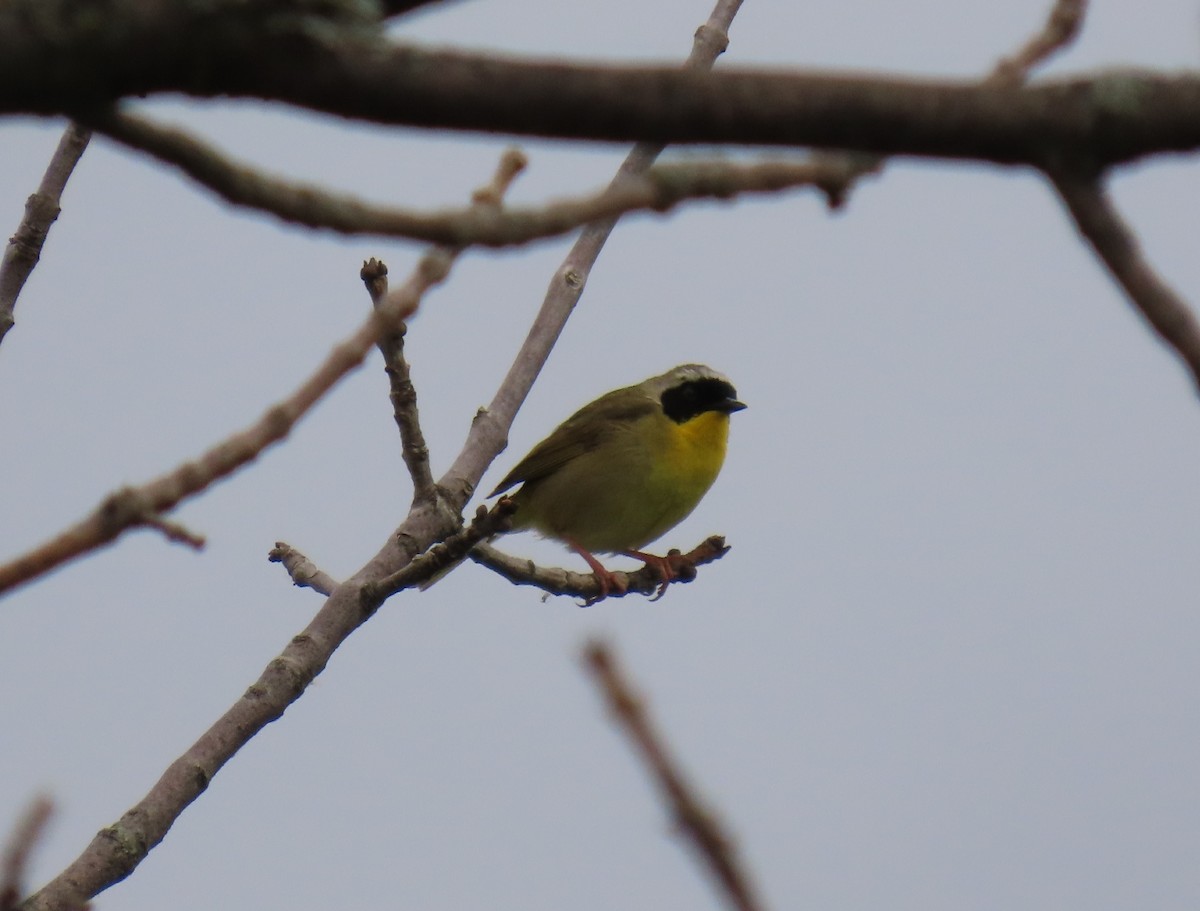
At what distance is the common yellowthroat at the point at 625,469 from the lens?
8359 millimetres

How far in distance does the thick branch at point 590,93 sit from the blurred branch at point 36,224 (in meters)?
2.01

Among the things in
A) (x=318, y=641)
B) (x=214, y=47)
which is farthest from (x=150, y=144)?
(x=318, y=641)

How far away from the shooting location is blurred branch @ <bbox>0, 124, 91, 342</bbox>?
3547mm

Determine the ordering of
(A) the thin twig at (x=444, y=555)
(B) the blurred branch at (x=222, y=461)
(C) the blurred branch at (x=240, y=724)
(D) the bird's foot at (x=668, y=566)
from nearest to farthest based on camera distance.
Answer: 1. (B) the blurred branch at (x=222, y=461)
2. (C) the blurred branch at (x=240, y=724)
3. (A) the thin twig at (x=444, y=555)
4. (D) the bird's foot at (x=668, y=566)

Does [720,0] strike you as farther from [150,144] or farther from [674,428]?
[150,144]

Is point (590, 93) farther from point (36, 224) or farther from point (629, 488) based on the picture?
point (629, 488)

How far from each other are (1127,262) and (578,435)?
23.1 ft

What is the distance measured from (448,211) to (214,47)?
300mm

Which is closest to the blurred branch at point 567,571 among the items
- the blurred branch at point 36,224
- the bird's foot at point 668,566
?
the bird's foot at point 668,566

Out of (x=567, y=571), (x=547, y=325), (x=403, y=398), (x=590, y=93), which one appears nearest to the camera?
(x=590, y=93)

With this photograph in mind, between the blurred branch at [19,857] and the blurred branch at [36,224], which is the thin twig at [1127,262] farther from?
the blurred branch at [36,224]

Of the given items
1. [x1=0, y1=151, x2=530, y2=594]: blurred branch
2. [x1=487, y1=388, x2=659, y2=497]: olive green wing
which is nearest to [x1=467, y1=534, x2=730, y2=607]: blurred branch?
[x1=487, y1=388, x2=659, y2=497]: olive green wing

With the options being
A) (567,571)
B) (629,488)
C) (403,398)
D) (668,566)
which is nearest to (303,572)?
(403,398)

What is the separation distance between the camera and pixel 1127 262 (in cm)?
170
